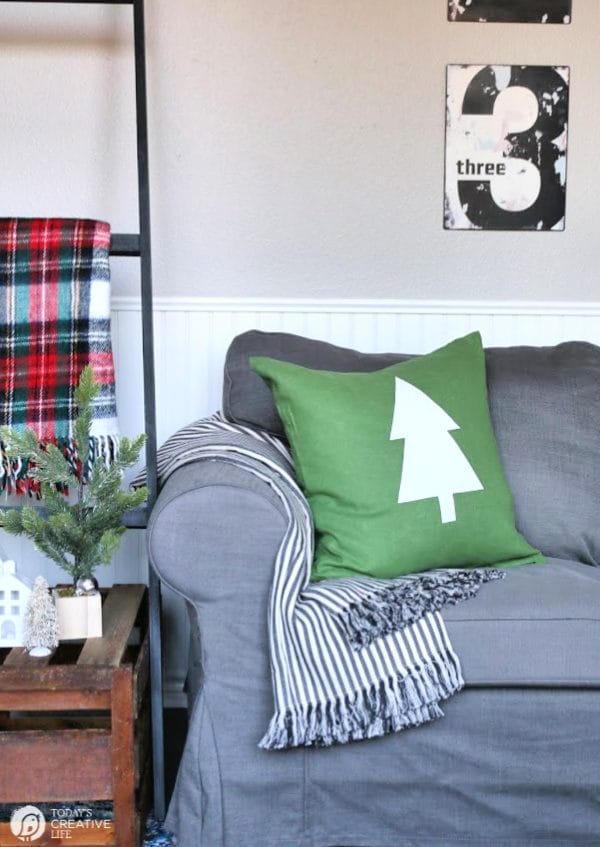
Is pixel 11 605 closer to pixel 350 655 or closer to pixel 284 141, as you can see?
pixel 350 655

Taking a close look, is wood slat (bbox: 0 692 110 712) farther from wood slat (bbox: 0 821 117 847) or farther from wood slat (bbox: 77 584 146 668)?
wood slat (bbox: 0 821 117 847)

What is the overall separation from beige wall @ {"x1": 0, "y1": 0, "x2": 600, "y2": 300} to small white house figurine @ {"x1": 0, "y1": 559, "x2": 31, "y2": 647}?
90cm

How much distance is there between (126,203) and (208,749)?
1339 mm

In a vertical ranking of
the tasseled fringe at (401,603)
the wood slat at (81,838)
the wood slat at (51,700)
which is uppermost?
the tasseled fringe at (401,603)

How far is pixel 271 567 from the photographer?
62.5 inches

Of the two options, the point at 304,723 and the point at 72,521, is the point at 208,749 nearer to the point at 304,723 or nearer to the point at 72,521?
the point at 304,723

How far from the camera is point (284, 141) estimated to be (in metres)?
2.40

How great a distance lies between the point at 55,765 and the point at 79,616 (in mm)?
255

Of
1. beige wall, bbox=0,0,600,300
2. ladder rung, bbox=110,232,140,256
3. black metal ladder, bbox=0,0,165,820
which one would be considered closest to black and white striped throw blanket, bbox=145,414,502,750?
black metal ladder, bbox=0,0,165,820

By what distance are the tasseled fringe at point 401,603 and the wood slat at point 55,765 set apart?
0.46 m

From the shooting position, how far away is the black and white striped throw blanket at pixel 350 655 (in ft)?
4.98

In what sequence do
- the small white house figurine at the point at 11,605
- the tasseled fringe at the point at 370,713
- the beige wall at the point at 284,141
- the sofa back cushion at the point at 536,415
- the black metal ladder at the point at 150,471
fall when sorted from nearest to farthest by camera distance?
the tasseled fringe at the point at 370,713 → the small white house figurine at the point at 11,605 → the black metal ladder at the point at 150,471 → the sofa back cushion at the point at 536,415 → the beige wall at the point at 284,141

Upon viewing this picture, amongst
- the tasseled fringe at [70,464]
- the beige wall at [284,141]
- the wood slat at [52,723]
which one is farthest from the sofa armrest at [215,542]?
the beige wall at [284,141]

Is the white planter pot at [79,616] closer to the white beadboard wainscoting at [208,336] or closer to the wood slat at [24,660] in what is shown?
the wood slat at [24,660]
